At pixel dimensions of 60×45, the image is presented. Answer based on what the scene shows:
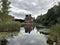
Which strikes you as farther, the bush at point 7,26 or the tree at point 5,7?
the tree at point 5,7

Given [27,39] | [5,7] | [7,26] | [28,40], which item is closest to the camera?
[28,40]

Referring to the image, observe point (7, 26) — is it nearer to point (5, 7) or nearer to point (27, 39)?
point (27, 39)

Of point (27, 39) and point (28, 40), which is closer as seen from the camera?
point (28, 40)

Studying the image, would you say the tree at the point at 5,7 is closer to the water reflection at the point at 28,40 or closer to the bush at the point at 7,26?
the bush at the point at 7,26

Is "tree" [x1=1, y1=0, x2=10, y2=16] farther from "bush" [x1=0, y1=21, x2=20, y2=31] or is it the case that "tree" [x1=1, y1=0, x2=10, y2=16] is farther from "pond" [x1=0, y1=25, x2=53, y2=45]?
"pond" [x1=0, y1=25, x2=53, y2=45]

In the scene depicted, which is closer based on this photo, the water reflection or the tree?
the water reflection

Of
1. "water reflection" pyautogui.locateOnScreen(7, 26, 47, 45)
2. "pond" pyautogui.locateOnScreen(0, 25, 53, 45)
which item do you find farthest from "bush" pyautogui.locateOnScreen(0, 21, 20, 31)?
"water reflection" pyautogui.locateOnScreen(7, 26, 47, 45)

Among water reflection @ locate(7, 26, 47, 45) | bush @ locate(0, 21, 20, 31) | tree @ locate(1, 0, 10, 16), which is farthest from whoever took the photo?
tree @ locate(1, 0, 10, 16)

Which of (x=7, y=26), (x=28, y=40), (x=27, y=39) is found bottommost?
(x=27, y=39)

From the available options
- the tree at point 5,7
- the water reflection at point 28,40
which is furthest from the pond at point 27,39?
the tree at point 5,7

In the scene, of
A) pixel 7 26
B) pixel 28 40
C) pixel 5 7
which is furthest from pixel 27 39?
pixel 5 7

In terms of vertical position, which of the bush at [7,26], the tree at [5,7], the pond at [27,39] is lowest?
the pond at [27,39]

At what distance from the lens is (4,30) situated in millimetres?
45188

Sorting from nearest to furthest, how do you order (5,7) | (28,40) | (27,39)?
(28,40) < (27,39) < (5,7)
